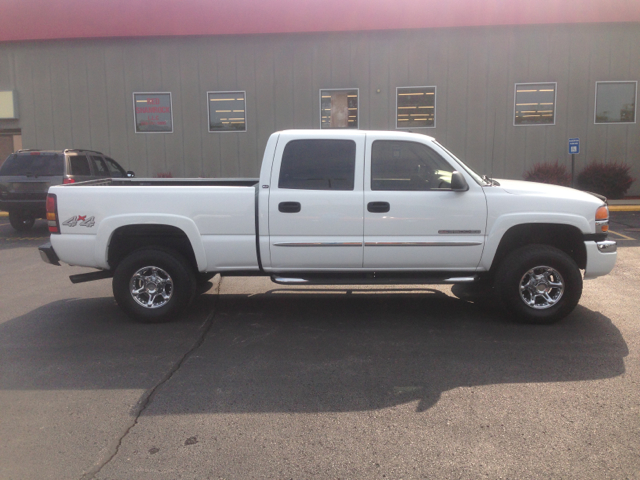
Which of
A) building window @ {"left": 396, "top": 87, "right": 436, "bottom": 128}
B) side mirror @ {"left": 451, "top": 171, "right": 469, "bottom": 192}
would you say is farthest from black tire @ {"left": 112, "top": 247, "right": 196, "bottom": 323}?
building window @ {"left": 396, "top": 87, "right": 436, "bottom": 128}

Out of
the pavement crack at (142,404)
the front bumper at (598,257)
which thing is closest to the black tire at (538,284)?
the front bumper at (598,257)

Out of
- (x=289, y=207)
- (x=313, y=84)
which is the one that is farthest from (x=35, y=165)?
(x=289, y=207)

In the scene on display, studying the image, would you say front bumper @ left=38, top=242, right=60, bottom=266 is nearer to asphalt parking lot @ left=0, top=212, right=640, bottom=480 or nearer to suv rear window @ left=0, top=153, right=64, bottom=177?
asphalt parking lot @ left=0, top=212, right=640, bottom=480

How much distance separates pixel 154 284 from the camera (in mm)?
6090

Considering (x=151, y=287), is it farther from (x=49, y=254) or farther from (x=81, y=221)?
(x=49, y=254)

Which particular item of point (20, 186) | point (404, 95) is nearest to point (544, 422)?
point (20, 186)

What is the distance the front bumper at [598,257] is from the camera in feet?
19.0

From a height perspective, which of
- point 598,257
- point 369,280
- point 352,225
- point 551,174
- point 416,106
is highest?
point 416,106

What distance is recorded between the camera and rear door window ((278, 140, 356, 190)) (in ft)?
19.3

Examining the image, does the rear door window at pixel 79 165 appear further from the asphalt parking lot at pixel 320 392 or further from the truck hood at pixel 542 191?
the truck hood at pixel 542 191

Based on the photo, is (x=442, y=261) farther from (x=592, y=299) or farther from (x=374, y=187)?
(x=592, y=299)

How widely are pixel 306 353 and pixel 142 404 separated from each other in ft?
5.14

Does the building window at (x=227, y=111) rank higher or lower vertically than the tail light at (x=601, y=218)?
higher

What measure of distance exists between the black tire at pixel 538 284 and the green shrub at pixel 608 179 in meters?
12.9
